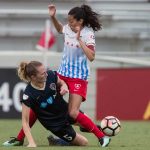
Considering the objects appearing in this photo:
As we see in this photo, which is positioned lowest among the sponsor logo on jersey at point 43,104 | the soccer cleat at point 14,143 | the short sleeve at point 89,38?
the soccer cleat at point 14,143

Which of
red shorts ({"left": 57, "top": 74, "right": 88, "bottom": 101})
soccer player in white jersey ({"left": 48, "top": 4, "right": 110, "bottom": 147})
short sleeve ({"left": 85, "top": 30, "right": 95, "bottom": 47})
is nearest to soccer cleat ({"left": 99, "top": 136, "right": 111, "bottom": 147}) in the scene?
soccer player in white jersey ({"left": 48, "top": 4, "right": 110, "bottom": 147})

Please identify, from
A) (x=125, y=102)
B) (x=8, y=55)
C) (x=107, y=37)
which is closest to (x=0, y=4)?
(x=107, y=37)

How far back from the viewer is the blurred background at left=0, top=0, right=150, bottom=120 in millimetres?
15656

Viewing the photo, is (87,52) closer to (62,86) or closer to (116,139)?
(62,86)

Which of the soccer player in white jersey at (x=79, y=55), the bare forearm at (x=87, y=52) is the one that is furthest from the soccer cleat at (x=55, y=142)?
the bare forearm at (x=87, y=52)

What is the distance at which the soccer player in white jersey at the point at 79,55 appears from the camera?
333 inches

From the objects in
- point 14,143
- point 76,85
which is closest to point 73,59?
point 76,85

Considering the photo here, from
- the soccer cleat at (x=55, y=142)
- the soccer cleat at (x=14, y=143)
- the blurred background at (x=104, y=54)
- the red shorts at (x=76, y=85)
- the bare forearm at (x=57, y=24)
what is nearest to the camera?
the soccer cleat at (x=14, y=143)

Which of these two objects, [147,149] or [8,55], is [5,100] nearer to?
[8,55]

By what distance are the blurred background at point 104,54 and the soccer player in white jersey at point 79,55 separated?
654 cm

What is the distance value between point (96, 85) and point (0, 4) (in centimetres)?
515

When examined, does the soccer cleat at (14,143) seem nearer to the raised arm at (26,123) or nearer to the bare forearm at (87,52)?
the raised arm at (26,123)

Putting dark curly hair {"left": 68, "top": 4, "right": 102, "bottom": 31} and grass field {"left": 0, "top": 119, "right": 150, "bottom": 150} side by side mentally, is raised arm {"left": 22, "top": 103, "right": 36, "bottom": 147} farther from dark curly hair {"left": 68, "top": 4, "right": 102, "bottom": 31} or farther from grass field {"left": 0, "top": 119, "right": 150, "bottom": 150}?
dark curly hair {"left": 68, "top": 4, "right": 102, "bottom": 31}

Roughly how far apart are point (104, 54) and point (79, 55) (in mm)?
8379
